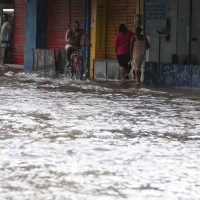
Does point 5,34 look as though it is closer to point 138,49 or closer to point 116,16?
point 116,16

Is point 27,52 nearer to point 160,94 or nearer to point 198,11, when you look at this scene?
point 198,11

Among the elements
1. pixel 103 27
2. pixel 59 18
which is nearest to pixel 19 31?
pixel 59 18

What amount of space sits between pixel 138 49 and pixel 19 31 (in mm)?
10150

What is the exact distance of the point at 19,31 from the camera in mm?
26641

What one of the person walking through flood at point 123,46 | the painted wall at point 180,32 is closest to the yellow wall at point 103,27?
the person walking through flood at point 123,46

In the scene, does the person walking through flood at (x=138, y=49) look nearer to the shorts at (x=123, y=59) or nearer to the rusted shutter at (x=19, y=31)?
the shorts at (x=123, y=59)

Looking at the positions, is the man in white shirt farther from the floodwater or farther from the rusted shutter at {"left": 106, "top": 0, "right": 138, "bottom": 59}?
the floodwater

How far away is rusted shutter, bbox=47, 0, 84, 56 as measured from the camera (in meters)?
22.9

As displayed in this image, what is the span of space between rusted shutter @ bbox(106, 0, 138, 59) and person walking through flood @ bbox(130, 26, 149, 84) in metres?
2.36

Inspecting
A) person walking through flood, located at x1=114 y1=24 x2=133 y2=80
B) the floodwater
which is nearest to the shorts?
person walking through flood, located at x1=114 y1=24 x2=133 y2=80

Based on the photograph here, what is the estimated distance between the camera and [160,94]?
14539mm

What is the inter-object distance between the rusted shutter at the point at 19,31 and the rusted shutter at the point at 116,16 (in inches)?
236

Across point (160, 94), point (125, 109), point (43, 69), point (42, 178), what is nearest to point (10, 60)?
point (43, 69)

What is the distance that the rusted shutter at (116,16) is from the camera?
2005 cm
